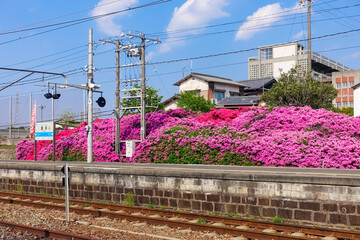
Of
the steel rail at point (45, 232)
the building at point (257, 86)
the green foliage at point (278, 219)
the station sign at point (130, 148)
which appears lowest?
the steel rail at point (45, 232)

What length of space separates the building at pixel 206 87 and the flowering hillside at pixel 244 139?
73.6 ft

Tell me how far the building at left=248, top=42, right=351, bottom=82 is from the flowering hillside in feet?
145

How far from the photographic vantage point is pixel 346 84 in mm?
62531

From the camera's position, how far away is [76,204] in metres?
15.9

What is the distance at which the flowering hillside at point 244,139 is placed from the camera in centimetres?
2077

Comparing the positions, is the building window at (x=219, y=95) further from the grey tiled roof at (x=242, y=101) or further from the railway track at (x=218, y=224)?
the railway track at (x=218, y=224)

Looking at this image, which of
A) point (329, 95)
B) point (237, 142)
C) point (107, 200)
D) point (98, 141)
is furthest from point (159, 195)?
point (329, 95)

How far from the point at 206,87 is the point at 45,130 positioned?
2792cm

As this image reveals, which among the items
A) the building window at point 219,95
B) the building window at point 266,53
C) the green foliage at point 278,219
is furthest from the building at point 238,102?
the building window at point 266,53

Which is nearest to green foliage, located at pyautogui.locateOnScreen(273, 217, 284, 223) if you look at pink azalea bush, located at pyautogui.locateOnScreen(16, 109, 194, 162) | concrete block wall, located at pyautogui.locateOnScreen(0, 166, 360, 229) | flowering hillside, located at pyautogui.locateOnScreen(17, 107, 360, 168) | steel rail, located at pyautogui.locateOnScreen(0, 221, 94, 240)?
concrete block wall, located at pyautogui.locateOnScreen(0, 166, 360, 229)

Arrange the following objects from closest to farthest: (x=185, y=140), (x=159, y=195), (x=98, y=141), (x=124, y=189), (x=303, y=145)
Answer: (x=159, y=195) < (x=124, y=189) < (x=303, y=145) < (x=185, y=140) < (x=98, y=141)

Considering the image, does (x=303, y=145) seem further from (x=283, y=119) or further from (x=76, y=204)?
(x=76, y=204)

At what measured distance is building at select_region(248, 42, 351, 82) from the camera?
70.2 m

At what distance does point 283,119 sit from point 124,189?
43.9 ft
